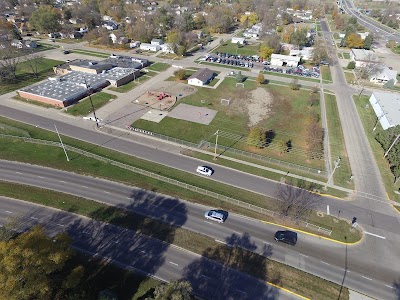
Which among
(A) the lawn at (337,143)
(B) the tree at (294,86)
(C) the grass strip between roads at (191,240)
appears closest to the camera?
(C) the grass strip between roads at (191,240)

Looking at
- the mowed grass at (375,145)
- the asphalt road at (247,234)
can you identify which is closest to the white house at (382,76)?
the mowed grass at (375,145)

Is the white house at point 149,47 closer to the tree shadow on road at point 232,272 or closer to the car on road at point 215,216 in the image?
the car on road at point 215,216

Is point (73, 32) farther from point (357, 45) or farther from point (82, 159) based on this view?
point (357, 45)

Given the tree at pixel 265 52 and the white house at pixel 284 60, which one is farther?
the tree at pixel 265 52

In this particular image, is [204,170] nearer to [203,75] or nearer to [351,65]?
[203,75]

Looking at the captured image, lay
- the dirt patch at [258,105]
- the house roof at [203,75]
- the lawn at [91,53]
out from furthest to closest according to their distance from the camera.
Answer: the lawn at [91,53] < the house roof at [203,75] < the dirt patch at [258,105]

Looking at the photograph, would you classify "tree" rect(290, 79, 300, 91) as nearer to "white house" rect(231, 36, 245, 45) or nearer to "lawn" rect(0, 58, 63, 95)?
"white house" rect(231, 36, 245, 45)
